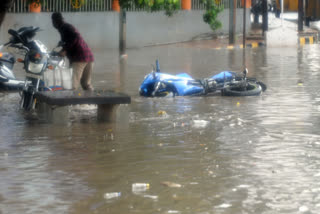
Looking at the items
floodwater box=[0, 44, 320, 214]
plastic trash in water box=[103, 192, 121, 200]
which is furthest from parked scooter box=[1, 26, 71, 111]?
plastic trash in water box=[103, 192, 121, 200]

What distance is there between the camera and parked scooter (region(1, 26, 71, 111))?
460 inches

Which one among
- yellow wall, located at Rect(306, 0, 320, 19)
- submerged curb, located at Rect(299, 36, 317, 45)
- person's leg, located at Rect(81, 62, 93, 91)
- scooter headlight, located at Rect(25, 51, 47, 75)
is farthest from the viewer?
yellow wall, located at Rect(306, 0, 320, 19)

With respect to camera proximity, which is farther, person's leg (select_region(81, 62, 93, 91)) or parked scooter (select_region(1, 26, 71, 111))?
person's leg (select_region(81, 62, 93, 91))

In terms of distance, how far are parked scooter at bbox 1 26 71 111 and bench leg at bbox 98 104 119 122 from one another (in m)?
1.42

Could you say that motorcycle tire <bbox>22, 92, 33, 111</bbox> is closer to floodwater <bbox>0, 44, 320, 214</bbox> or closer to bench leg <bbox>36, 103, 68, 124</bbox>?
floodwater <bbox>0, 44, 320, 214</bbox>

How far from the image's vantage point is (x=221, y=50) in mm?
26250

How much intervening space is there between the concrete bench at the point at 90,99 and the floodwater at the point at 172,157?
0.25 meters

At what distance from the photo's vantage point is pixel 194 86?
1345 centimetres

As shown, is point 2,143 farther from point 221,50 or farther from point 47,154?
point 221,50

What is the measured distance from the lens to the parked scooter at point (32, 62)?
11688 millimetres

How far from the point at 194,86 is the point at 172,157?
5410mm

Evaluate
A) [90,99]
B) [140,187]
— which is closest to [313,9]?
[90,99]

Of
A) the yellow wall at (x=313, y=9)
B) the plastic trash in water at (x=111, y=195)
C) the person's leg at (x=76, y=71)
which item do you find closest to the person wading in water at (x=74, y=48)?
the person's leg at (x=76, y=71)

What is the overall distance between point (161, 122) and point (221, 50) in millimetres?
15931
